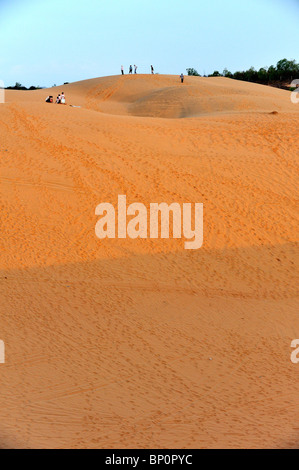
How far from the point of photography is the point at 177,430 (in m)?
5.48

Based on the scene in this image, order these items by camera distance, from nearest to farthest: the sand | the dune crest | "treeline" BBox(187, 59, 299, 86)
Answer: the sand
the dune crest
"treeline" BBox(187, 59, 299, 86)

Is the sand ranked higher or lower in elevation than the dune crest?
lower

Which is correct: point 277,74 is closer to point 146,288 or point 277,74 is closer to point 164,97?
point 164,97

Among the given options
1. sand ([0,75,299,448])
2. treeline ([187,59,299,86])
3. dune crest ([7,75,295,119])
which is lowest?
sand ([0,75,299,448])

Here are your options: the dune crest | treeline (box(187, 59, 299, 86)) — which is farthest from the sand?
treeline (box(187, 59, 299, 86))

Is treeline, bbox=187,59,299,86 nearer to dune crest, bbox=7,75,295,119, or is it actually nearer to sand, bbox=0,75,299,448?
dune crest, bbox=7,75,295,119

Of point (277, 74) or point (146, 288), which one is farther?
point (277, 74)

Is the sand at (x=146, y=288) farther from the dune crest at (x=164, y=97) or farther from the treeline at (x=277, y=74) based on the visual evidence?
the treeline at (x=277, y=74)

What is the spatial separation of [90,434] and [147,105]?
27.7 meters

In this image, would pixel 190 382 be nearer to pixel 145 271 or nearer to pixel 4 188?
pixel 145 271

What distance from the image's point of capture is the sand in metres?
5.77

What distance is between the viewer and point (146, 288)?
935 centimetres

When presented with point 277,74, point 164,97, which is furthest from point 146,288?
point 277,74

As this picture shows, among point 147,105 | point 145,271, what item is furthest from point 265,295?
point 147,105
